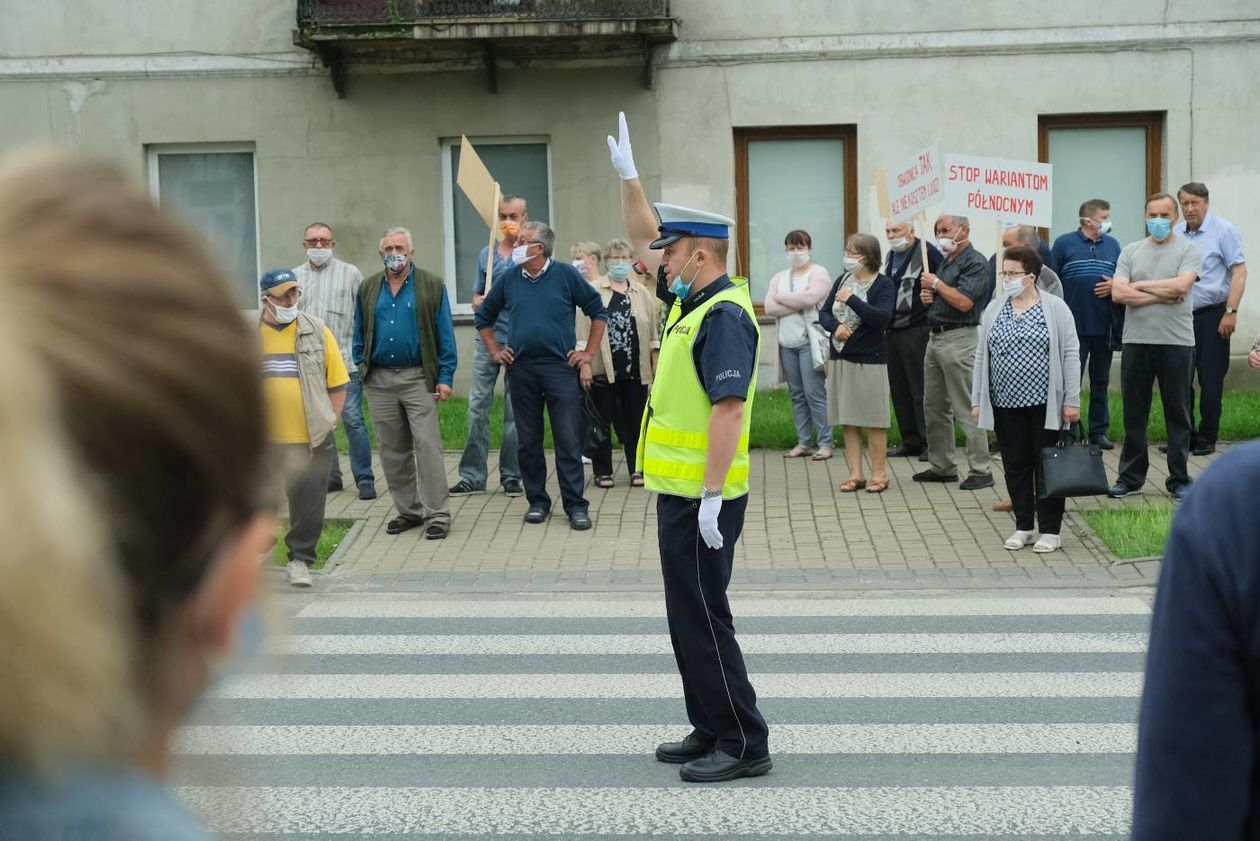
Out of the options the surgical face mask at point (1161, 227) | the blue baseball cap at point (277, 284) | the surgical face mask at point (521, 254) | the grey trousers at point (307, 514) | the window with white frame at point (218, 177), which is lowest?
the grey trousers at point (307, 514)

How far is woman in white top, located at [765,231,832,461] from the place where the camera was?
14.2 m

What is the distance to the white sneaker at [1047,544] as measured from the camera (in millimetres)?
10688

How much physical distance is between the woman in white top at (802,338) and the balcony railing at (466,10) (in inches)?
208

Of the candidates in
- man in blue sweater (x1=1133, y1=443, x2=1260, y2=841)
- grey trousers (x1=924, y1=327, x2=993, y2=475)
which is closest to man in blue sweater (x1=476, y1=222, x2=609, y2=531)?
grey trousers (x1=924, y1=327, x2=993, y2=475)

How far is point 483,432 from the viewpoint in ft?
43.5

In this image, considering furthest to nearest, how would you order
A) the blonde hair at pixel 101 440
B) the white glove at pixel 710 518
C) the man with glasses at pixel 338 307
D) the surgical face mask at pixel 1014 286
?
1. the man with glasses at pixel 338 307
2. the surgical face mask at pixel 1014 286
3. the white glove at pixel 710 518
4. the blonde hair at pixel 101 440

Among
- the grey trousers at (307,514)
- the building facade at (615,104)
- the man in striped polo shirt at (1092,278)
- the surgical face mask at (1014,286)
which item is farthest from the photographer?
the building facade at (615,104)

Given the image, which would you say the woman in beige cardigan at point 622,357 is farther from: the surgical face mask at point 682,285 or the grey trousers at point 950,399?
the surgical face mask at point 682,285

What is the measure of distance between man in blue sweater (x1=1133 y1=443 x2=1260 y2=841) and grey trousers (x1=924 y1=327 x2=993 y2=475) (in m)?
11.0

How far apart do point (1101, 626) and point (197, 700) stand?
26.1 ft

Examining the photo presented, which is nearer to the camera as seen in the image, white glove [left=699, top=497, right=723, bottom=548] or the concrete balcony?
white glove [left=699, top=497, right=723, bottom=548]

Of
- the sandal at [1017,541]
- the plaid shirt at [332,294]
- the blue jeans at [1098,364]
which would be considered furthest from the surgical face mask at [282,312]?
the blue jeans at [1098,364]

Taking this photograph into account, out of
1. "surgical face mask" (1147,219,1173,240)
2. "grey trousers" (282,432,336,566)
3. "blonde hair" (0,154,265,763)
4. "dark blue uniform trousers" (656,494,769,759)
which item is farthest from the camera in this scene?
"surgical face mask" (1147,219,1173,240)

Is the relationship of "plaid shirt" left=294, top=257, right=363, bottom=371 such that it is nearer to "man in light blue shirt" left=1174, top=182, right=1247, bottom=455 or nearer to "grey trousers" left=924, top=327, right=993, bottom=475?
"grey trousers" left=924, top=327, right=993, bottom=475
